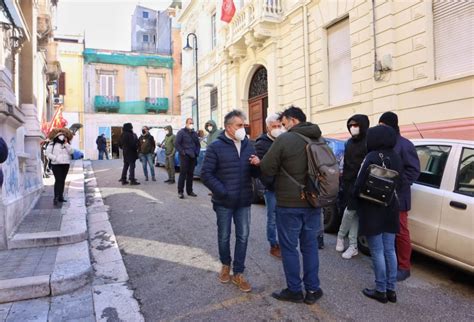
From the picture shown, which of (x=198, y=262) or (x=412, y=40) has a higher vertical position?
(x=412, y=40)

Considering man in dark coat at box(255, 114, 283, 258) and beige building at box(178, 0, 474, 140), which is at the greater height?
beige building at box(178, 0, 474, 140)

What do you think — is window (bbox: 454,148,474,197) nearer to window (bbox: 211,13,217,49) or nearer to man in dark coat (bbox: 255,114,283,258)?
man in dark coat (bbox: 255,114,283,258)

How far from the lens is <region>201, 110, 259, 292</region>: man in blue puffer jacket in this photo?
12.4 ft

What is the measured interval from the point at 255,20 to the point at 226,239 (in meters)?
11.3

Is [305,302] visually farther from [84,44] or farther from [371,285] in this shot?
[84,44]

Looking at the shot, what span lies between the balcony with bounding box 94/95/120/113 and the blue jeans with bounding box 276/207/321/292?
29982 millimetres

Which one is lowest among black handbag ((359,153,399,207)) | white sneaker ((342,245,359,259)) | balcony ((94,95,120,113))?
white sneaker ((342,245,359,259))

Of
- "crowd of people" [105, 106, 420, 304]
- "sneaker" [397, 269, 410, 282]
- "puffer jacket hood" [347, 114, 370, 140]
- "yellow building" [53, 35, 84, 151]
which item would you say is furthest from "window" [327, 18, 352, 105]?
"yellow building" [53, 35, 84, 151]

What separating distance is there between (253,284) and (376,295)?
1193mm

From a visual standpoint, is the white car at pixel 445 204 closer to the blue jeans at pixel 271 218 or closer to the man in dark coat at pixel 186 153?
the blue jeans at pixel 271 218

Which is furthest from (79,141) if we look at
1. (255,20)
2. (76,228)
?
(76,228)

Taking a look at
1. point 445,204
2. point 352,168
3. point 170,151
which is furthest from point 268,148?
point 170,151

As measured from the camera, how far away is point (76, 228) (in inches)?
220

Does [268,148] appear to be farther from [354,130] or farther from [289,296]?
[289,296]
